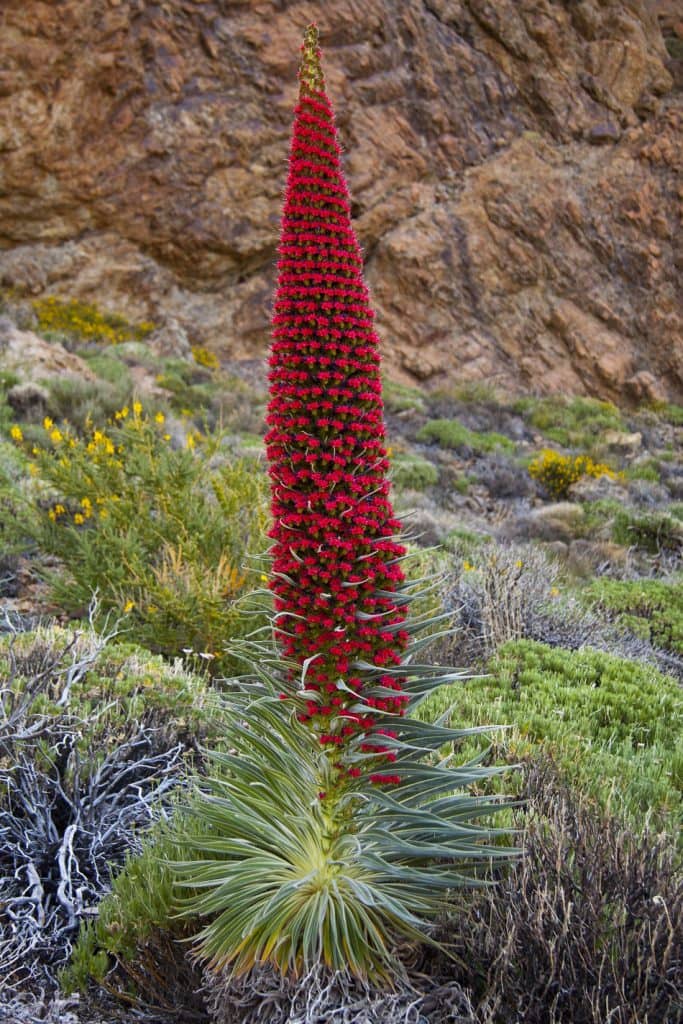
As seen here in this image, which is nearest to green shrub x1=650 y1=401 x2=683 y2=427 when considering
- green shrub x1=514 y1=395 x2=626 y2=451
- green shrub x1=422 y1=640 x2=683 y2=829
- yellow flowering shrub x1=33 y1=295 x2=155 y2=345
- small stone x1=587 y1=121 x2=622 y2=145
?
green shrub x1=514 y1=395 x2=626 y2=451

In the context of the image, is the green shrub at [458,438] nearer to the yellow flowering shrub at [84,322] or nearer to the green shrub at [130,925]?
the yellow flowering shrub at [84,322]

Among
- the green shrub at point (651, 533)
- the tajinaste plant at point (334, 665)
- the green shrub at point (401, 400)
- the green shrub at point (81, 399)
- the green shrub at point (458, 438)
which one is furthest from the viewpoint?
the green shrub at point (401, 400)

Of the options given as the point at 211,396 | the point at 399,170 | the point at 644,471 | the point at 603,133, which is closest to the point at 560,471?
the point at 644,471

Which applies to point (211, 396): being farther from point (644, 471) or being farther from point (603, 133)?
point (603, 133)

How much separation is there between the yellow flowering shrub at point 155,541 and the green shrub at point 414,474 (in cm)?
501

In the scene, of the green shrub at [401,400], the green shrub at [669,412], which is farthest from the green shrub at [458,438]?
the green shrub at [669,412]

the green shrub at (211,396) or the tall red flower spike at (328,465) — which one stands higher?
the tall red flower spike at (328,465)

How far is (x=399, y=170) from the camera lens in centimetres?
1748

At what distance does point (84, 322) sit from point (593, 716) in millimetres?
13417

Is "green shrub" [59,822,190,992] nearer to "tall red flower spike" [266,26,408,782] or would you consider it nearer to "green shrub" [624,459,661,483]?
"tall red flower spike" [266,26,408,782]

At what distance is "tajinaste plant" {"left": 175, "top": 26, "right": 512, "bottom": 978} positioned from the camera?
6.84ft

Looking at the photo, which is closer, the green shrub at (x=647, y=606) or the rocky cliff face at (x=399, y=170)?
the green shrub at (x=647, y=606)

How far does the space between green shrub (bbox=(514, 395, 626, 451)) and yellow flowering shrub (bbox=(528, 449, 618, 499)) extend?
215cm

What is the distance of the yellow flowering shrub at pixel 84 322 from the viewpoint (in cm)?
1497
